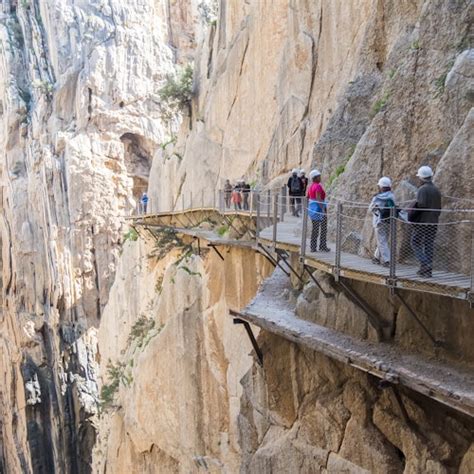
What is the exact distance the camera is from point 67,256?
1451 inches

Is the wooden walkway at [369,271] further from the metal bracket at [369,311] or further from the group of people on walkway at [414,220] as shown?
the metal bracket at [369,311]

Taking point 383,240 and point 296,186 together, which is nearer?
point 383,240

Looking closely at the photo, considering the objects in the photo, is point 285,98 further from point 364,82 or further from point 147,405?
point 147,405

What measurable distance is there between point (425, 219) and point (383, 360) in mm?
1498

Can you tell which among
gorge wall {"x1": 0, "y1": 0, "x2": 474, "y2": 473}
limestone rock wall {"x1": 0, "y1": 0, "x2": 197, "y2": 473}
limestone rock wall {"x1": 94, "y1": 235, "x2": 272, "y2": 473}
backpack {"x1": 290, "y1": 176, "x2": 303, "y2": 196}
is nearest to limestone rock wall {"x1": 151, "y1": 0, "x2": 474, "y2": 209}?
gorge wall {"x1": 0, "y1": 0, "x2": 474, "y2": 473}

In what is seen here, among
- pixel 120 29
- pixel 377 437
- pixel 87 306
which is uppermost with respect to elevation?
pixel 120 29

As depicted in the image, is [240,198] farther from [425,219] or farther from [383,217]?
[425,219]

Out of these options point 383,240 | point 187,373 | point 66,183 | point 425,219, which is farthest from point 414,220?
point 66,183

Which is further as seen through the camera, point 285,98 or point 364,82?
point 285,98

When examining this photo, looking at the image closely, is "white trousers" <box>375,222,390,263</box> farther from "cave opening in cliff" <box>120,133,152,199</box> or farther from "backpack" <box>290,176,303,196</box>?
"cave opening in cliff" <box>120,133,152,199</box>

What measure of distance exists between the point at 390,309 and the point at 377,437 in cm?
142

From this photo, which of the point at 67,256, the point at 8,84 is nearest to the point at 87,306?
the point at 67,256

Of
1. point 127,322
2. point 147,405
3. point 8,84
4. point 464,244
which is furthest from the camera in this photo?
point 8,84

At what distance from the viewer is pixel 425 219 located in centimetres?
550
